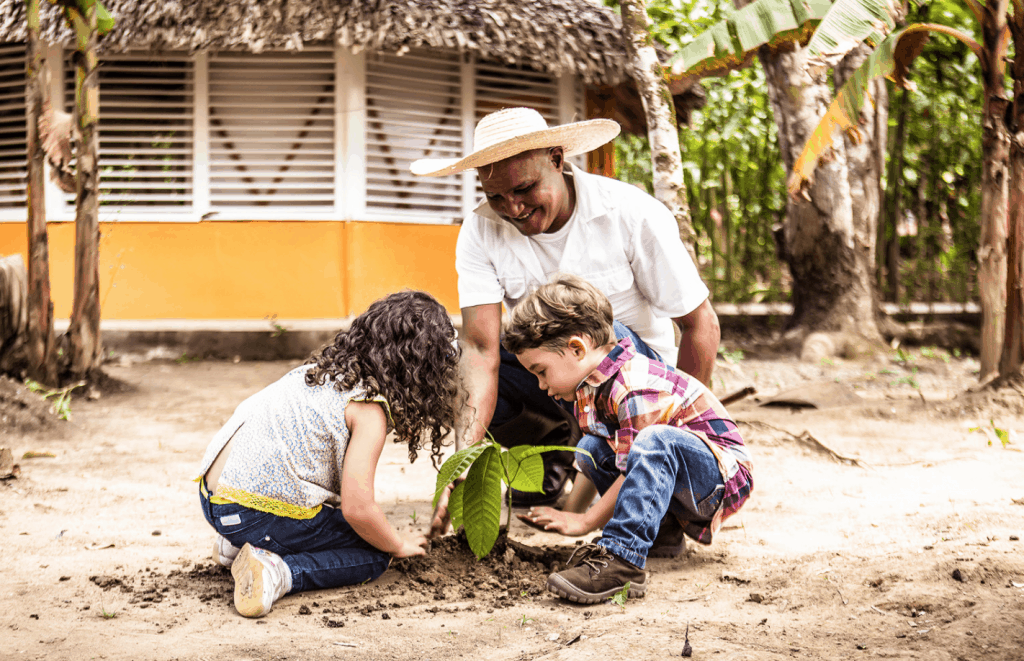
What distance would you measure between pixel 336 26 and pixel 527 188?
4.64 metres

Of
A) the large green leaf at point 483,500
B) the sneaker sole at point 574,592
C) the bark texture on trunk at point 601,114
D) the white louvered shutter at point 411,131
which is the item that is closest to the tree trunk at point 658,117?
the large green leaf at point 483,500

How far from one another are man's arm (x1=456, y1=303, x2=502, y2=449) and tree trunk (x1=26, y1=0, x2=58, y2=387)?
350 centimetres

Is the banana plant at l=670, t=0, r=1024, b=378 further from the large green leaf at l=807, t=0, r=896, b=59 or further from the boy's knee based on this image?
the boy's knee

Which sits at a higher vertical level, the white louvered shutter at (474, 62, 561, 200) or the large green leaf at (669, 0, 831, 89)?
the white louvered shutter at (474, 62, 561, 200)

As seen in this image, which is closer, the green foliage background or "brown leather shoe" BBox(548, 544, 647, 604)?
"brown leather shoe" BBox(548, 544, 647, 604)

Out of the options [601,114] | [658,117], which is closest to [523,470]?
[658,117]

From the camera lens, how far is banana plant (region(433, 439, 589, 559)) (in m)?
2.31

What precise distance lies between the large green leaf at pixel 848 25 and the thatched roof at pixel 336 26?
309 cm

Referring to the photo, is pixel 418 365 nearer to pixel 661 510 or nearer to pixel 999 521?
pixel 661 510

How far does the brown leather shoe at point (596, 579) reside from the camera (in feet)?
7.29

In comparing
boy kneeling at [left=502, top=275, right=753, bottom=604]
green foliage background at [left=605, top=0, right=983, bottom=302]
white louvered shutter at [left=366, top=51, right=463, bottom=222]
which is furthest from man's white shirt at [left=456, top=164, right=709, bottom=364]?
green foliage background at [left=605, top=0, right=983, bottom=302]

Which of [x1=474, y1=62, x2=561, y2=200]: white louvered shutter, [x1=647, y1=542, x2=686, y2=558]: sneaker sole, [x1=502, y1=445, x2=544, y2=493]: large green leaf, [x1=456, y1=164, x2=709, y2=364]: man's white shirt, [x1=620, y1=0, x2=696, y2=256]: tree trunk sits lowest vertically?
[x1=647, y1=542, x2=686, y2=558]: sneaker sole

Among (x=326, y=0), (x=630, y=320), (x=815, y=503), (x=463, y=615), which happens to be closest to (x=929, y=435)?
(x=815, y=503)

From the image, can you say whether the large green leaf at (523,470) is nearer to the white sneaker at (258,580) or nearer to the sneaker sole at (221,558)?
the white sneaker at (258,580)
